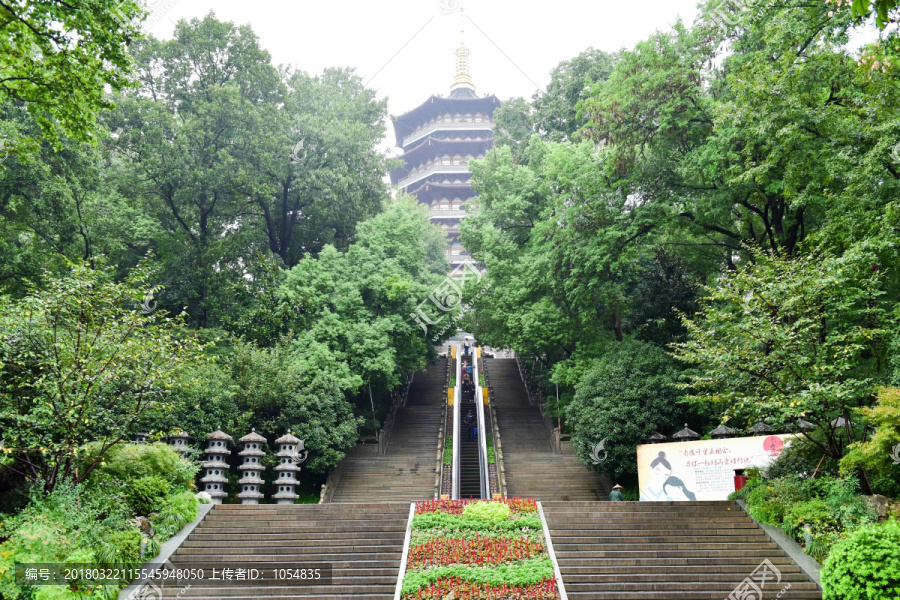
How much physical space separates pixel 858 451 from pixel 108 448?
38.3 ft

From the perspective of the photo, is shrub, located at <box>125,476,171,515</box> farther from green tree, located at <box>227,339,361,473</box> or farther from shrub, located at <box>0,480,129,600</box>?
green tree, located at <box>227,339,361,473</box>

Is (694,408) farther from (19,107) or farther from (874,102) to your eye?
(19,107)

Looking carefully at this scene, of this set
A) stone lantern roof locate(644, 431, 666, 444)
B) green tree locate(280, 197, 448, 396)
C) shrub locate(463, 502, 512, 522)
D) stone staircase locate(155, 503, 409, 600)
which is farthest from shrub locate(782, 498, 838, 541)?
green tree locate(280, 197, 448, 396)

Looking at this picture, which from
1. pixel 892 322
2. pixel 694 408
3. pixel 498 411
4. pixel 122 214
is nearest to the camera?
pixel 892 322

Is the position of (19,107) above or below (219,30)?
below

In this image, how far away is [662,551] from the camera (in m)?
9.87

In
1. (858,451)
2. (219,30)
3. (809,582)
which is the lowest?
(809,582)

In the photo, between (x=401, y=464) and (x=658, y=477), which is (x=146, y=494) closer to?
(x=401, y=464)

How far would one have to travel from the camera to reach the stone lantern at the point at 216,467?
1369 cm

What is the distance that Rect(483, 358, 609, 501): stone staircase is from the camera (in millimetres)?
17141

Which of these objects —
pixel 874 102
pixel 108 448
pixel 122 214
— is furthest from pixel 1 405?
pixel 874 102

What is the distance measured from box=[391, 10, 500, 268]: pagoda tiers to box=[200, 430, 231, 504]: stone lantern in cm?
3922

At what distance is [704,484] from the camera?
12.0 m

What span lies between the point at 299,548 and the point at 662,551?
5.81 meters
